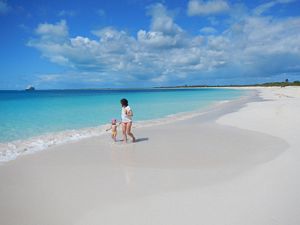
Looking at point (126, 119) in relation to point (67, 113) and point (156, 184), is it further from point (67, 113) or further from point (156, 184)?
point (67, 113)

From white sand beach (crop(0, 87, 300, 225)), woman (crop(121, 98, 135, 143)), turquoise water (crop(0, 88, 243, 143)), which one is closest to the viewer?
white sand beach (crop(0, 87, 300, 225))

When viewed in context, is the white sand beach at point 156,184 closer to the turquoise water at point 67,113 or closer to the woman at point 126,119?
the woman at point 126,119

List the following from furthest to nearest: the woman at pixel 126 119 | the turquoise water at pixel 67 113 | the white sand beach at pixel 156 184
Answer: the turquoise water at pixel 67 113
the woman at pixel 126 119
the white sand beach at pixel 156 184

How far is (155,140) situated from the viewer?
10.7 meters

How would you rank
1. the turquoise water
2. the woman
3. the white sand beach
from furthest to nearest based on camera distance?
the turquoise water, the woman, the white sand beach

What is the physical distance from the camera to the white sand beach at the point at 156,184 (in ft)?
14.1

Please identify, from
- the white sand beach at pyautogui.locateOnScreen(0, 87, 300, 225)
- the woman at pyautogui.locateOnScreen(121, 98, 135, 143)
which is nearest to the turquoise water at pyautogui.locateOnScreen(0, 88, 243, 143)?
the woman at pyautogui.locateOnScreen(121, 98, 135, 143)

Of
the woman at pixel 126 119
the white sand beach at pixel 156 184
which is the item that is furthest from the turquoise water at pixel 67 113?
the white sand beach at pixel 156 184

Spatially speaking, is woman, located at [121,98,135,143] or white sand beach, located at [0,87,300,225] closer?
white sand beach, located at [0,87,300,225]

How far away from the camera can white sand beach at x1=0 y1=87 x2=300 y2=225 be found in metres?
4.29

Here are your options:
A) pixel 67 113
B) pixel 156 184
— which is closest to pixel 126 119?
pixel 156 184

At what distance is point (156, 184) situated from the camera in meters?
5.67

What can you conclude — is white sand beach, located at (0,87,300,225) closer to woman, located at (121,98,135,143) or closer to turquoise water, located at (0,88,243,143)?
woman, located at (121,98,135,143)

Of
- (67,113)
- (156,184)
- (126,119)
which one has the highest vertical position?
(126,119)
